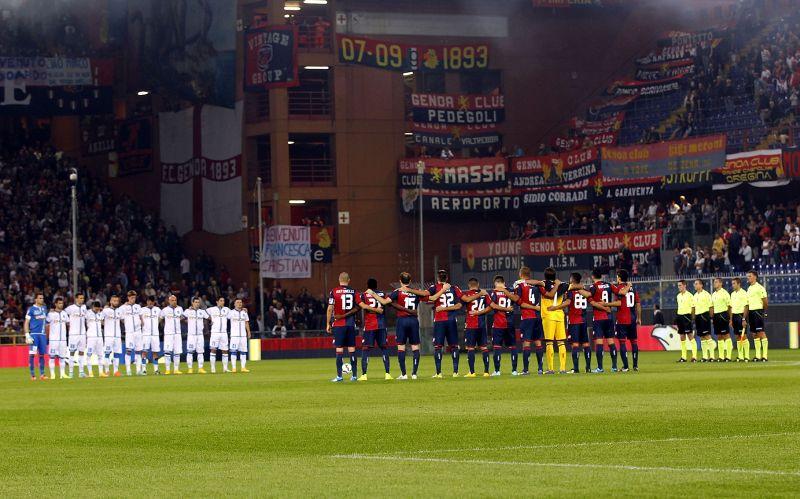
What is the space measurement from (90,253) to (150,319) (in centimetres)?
2516

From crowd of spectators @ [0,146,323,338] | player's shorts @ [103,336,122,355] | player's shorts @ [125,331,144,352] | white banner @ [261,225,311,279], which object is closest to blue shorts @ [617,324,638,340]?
player's shorts @ [125,331,144,352]

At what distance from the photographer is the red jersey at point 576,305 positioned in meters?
34.2

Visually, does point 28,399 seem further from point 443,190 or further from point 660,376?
point 443,190

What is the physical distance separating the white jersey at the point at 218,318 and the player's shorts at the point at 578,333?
1222cm

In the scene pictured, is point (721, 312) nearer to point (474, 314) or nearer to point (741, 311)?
point (741, 311)

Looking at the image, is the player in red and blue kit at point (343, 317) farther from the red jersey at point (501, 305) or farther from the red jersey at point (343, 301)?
the red jersey at point (501, 305)

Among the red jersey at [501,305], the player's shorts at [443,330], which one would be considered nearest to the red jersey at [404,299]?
the player's shorts at [443,330]

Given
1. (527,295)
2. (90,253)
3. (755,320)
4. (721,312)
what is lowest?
(755,320)

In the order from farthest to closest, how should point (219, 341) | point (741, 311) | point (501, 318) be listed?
point (219, 341) < point (741, 311) < point (501, 318)

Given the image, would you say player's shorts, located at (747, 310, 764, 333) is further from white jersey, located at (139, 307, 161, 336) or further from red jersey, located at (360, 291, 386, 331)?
white jersey, located at (139, 307, 161, 336)

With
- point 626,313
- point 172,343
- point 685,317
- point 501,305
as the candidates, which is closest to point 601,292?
point 626,313

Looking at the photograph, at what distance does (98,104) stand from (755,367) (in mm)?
45897

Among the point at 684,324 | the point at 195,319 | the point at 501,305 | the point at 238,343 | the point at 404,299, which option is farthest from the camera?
the point at 195,319

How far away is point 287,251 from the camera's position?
65500 millimetres
